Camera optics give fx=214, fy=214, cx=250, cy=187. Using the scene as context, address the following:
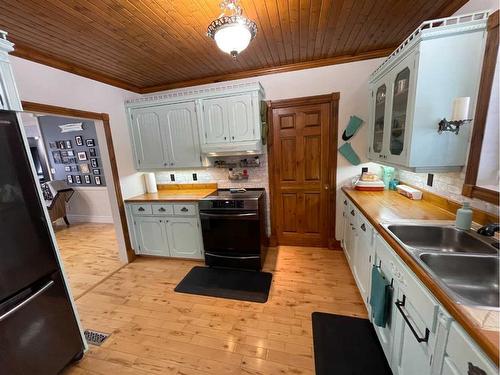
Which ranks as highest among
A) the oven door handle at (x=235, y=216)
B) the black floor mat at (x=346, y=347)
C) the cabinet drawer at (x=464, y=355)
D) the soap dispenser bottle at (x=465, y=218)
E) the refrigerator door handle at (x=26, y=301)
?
the soap dispenser bottle at (x=465, y=218)

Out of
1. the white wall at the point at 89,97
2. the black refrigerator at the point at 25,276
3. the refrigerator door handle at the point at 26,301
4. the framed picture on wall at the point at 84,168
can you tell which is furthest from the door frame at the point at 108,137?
the framed picture on wall at the point at 84,168

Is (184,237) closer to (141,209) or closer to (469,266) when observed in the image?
(141,209)

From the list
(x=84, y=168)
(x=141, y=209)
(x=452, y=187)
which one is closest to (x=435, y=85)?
(x=452, y=187)

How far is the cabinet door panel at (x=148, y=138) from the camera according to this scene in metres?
3.00

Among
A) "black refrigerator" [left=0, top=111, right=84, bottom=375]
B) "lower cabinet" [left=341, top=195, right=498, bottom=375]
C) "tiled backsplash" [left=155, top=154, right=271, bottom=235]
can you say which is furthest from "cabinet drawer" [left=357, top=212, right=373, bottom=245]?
"black refrigerator" [left=0, top=111, right=84, bottom=375]

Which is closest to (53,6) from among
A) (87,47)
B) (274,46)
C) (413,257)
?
(87,47)

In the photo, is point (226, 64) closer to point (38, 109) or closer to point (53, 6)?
point (53, 6)

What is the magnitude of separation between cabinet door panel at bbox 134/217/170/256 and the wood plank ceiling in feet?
6.40

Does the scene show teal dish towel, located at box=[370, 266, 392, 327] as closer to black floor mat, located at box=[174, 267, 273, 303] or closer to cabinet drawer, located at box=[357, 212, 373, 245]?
cabinet drawer, located at box=[357, 212, 373, 245]

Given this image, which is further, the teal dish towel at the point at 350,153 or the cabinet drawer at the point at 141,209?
the cabinet drawer at the point at 141,209

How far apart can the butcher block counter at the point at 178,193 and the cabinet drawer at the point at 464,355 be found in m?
2.44

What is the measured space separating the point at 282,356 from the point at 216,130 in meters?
2.44

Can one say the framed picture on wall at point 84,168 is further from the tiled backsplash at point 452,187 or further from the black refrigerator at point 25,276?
the tiled backsplash at point 452,187

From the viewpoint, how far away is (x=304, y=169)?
302 cm
